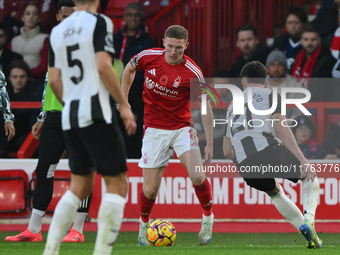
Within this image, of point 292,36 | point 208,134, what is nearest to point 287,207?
point 208,134

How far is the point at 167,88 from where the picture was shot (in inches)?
291

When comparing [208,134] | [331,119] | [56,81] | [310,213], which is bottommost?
[310,213]

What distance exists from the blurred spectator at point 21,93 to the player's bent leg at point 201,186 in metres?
3.99

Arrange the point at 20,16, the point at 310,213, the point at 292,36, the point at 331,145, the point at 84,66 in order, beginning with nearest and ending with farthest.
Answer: the point at 84,66
the point at 310,213
the point at 331,145
the point at 292,36
the point at 20,16

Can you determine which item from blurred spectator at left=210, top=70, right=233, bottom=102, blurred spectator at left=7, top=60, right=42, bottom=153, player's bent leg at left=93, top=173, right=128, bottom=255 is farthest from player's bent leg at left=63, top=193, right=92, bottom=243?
blurred spectator at left=210, top=70, right=233, bottom=102

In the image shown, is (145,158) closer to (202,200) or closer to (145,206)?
(145,206)

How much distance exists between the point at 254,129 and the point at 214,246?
1.26 metres

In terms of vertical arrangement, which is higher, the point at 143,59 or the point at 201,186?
the point at 143,59

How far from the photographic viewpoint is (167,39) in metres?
7.23

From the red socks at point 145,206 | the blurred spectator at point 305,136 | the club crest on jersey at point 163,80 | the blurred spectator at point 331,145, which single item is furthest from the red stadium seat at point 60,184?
the blurred spectator at point 331,145

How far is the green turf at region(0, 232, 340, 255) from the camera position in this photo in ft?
21.3

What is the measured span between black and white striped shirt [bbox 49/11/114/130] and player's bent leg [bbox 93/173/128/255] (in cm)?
A: 44

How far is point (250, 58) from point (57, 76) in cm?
625

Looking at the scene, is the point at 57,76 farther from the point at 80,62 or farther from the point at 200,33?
the point at 200,33
